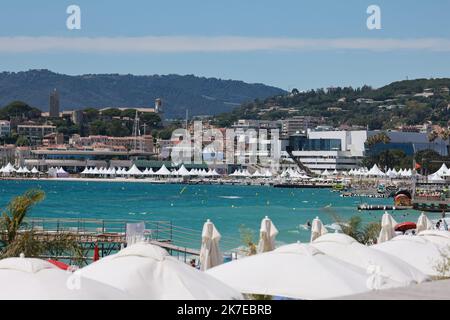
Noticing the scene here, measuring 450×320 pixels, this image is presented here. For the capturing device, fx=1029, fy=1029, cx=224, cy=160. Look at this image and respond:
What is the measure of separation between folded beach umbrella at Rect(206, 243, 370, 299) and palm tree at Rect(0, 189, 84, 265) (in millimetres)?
5103

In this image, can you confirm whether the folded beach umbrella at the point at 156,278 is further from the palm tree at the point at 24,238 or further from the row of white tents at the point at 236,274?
the palm tree at the point at 24,238

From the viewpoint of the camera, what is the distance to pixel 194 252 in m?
22.7

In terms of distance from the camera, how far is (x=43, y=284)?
849 centimetres

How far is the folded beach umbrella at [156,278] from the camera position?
31.7 feet

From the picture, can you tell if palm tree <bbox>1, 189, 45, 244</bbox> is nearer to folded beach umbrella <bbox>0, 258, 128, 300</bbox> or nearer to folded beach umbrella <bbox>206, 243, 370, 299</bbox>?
folded beach umbrella <bbox>206, 243, 370, 299</bbox>

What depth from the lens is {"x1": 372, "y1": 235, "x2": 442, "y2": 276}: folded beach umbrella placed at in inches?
555

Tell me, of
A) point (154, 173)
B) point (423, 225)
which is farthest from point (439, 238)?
point (154, 173)

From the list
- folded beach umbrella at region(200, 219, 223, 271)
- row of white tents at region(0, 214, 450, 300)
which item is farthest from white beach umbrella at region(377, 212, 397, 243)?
folded beach umbrella at region(200, 219, 223, 271)

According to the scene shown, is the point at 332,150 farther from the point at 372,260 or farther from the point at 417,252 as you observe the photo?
the point at 372,260

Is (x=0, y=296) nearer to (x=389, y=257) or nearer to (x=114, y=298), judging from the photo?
(x=114, y=298)

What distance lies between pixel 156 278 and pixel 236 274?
1.71m

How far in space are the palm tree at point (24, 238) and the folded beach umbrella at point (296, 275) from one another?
5.10 m

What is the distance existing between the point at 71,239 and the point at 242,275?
788 cm
